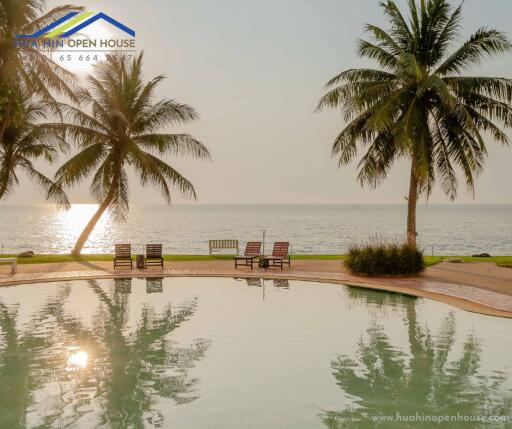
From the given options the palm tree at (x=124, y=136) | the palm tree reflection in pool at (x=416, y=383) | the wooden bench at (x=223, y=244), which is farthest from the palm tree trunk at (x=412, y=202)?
the palm tree reflection in pool at (x=416, y=383)

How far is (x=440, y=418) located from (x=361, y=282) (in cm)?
987

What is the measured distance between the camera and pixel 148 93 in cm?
2456

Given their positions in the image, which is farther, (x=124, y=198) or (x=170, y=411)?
(x=124, y=198)

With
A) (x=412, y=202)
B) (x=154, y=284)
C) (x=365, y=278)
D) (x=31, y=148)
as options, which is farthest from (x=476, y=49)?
(x=31, y=148)

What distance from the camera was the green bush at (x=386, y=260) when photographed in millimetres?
17734

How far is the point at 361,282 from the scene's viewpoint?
16297 mm

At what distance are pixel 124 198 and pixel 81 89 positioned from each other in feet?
17.6

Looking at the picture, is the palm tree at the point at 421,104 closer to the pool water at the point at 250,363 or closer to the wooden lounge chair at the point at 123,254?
the pool water at the point at 250,363

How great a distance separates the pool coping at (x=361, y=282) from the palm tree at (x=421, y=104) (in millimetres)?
4142

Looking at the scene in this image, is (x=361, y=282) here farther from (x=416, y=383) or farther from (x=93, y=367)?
(x=93, y=367)

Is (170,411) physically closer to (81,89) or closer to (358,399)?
(358,399)

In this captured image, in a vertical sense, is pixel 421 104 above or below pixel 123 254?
above

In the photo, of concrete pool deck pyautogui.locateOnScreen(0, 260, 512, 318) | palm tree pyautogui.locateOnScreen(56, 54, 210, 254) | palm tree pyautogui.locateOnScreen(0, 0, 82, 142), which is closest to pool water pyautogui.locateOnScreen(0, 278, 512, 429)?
concrete pool deck pyautogui.locateOnScreen(0, 260, 512, 318)

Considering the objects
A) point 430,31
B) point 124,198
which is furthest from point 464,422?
point 124,198
